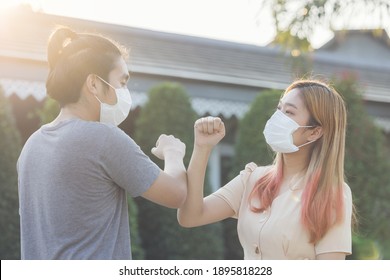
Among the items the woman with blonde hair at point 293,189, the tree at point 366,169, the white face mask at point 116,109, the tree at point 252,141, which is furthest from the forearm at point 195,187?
the tree at point 366,169

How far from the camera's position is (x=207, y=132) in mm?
3168

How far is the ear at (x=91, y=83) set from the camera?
2.88 meters

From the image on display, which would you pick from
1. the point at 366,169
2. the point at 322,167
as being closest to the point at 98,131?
the point at 322,167

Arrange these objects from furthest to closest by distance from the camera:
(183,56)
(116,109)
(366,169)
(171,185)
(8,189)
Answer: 1. (183,56)
2. (366,169)
3. (8,189)
4. (116,109)
5. (171,185)

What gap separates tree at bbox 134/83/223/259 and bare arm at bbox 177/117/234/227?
5.08 meters

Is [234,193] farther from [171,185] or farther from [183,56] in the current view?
[183,56]

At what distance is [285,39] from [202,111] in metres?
2.89

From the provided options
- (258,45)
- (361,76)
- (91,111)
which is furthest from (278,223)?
(361,76)

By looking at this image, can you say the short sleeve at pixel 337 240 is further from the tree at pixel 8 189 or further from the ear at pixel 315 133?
the tree at pixel 8 189

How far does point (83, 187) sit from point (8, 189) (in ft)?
16.3

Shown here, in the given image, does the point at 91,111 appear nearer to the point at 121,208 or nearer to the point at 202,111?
the point at 121,208

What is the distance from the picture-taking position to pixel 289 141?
330 cm

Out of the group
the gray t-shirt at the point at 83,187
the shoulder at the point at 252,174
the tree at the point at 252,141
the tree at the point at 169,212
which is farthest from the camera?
the tree at the point at 252,141

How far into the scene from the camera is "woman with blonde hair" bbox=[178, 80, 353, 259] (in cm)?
303
